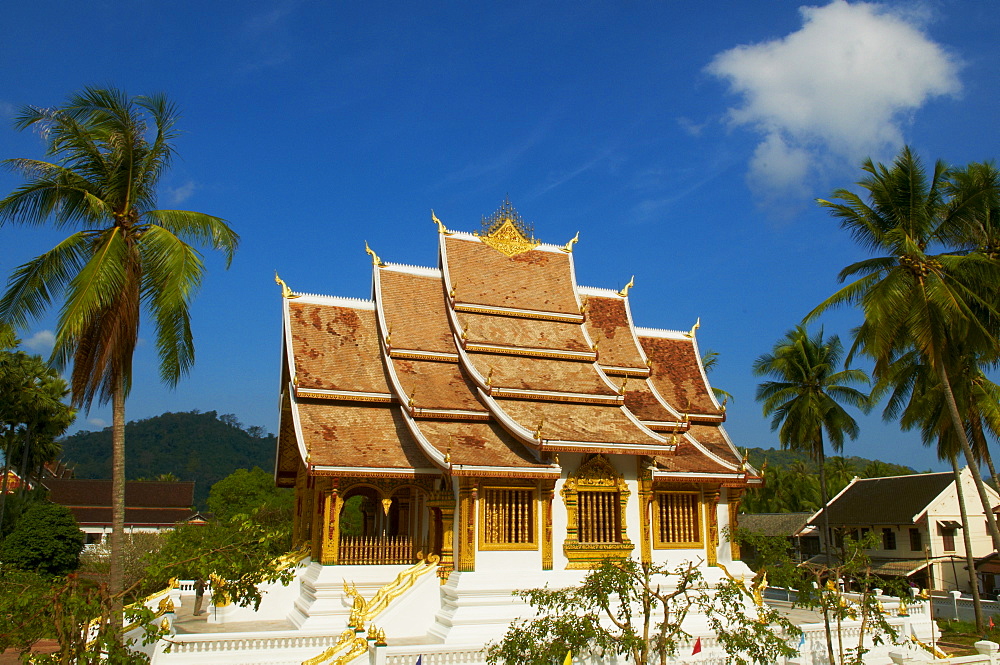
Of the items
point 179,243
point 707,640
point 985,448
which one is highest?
point 179,243

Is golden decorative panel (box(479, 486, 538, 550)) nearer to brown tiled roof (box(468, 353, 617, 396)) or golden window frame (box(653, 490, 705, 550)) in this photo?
brown tiled roof (box(468, 353, 617, 396))

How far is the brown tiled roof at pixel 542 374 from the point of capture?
16.4 metres

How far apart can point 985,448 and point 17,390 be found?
102 ft

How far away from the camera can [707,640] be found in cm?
1253

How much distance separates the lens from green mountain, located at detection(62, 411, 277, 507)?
469 ft

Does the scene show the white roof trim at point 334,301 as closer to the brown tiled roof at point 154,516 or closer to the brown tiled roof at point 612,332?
the brown tiled roof at point 612,332

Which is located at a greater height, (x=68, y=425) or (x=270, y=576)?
(x=68, y=425)

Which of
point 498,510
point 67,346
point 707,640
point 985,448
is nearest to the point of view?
point 67,346

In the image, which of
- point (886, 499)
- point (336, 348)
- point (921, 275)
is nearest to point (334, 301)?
point (336, 348)

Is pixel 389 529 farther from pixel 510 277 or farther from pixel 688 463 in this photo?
pixel 688 463

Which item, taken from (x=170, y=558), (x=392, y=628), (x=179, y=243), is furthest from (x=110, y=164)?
(x=392, y=628)

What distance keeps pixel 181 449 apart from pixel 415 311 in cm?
15070

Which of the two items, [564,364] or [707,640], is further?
[564,364]

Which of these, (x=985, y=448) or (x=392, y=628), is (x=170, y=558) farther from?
(x=985, y=448)
